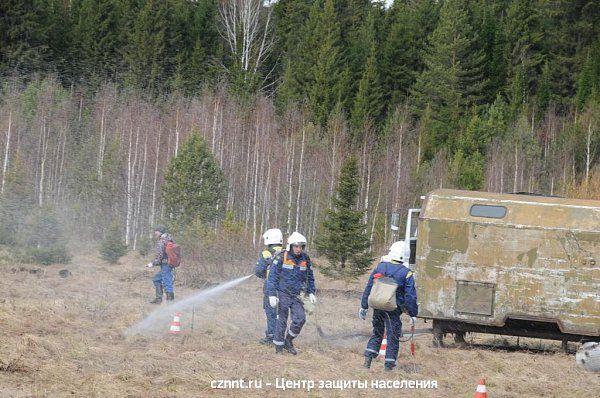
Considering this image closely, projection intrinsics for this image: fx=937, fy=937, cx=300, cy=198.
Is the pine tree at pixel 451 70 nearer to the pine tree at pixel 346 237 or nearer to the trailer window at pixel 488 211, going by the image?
the pine tree at pixel 346 237

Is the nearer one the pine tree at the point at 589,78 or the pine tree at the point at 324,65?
the pine tree at the point at 324,65

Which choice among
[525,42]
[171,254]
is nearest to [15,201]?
[171,254]

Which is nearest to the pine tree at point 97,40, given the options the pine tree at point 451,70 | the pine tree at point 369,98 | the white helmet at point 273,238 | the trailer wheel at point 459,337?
the pine tree at point 369,98

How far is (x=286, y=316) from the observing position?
13898 millimetres

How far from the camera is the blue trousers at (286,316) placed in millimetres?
13758

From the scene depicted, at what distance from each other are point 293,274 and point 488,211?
4144 millimetres

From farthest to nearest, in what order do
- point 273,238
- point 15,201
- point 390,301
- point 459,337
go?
point 15,201 < point 459,337 < point 273,238 < point 390,301

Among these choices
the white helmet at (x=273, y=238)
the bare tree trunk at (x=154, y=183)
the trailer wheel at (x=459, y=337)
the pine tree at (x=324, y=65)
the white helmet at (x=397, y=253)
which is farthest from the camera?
the pine tree at (x=324, y=65)

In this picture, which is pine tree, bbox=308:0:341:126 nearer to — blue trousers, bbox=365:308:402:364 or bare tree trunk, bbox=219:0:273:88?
bare tree trunk, bbox=219:0:273:88

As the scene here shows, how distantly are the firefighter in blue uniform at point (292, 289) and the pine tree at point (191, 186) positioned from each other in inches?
1111

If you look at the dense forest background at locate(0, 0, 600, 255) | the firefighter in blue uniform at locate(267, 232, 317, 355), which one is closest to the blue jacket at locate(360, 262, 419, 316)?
the firefighter in blue uniform at locate(267, 232, 317, 355)

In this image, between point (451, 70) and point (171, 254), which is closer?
point (171, 254)

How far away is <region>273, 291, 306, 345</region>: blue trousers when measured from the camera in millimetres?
13758

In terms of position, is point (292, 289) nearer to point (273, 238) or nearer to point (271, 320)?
point (271, 320)
